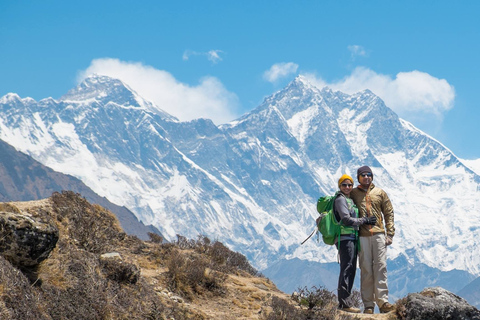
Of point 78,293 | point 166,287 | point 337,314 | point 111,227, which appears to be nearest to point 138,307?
point 78,293

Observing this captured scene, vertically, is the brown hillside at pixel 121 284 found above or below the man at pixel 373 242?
below

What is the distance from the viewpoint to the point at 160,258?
43.7 feet

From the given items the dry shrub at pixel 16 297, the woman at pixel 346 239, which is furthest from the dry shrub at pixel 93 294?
the woman at pixel 346 239

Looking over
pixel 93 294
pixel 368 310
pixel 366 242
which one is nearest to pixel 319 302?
pixel 368 310

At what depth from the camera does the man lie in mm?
11559

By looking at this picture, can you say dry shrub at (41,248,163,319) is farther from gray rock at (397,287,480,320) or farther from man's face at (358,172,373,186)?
man's face at (358,172,373,186)

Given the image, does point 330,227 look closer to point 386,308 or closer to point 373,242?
point 373,242

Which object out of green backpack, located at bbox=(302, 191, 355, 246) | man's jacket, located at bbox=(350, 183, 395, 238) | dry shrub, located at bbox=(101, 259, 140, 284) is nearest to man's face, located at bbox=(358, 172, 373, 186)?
man's jacket, located at bbox=(350, 183, 395, 238)

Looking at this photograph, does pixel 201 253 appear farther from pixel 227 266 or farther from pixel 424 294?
pixel 424 294

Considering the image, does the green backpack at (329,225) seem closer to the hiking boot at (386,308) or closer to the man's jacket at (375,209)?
the man's jacket at (375,209)

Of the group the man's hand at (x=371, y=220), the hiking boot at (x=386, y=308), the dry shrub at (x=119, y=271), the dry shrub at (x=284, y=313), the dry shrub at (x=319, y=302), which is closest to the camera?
the dry shrub at (x=119, y=271)

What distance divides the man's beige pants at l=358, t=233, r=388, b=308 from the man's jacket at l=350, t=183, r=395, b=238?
0.16 meters

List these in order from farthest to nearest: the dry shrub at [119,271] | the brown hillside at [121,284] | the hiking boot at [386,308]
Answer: the hiking boot at [386,308]
the dry shrub at [119,271]
the brown hillside at [121,284]

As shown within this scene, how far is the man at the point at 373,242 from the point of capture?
11559 millimetres
